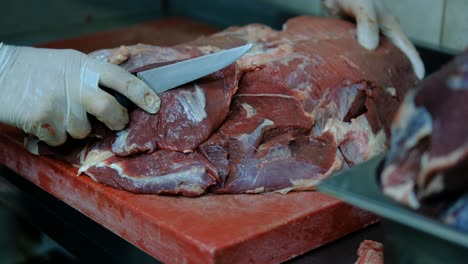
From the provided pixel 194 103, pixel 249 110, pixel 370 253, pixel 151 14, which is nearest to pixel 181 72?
pixel 194 103

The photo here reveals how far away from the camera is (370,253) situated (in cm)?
164

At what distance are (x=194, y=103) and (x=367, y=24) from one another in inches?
29.6

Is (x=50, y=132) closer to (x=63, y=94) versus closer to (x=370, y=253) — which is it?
(x=63, y=94)

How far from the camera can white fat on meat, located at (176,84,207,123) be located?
1.89 meters

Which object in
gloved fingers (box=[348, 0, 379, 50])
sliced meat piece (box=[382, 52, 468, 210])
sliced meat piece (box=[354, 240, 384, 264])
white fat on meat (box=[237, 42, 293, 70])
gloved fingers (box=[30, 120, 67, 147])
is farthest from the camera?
gloved fingers (box=[348, 0, 379, 50])

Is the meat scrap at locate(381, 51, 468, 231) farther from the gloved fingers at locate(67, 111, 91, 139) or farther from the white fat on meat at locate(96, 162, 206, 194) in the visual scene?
the gloved fingers at locate(67, 111, 91, 139)

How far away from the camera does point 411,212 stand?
3.36ft

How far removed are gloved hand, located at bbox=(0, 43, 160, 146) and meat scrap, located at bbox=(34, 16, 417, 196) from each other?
2.8 inches

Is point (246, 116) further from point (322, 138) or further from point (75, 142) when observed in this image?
point (75, 142)

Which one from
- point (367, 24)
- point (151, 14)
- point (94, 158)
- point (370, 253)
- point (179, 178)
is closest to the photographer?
point (370, 253)

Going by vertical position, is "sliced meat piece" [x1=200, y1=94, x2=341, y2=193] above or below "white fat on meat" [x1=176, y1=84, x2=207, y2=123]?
below

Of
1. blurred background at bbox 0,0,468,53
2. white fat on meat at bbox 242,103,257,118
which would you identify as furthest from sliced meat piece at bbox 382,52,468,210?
blurred background at bbox 0,0,468,53

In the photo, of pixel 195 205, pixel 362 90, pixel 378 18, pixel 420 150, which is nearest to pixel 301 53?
pixel 362 90

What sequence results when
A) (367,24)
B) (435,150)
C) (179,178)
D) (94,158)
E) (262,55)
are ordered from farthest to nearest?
1. (367,24)
2. (262,55)
3. (94,158)
4. (179,178)
5. (435,150)
